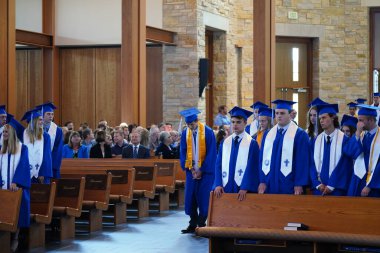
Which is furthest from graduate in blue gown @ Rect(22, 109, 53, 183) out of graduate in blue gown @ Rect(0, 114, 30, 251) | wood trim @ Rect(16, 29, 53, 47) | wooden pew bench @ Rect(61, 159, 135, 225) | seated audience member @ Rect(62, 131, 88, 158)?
wood trim @ Rect(16, 29, 53, 47)

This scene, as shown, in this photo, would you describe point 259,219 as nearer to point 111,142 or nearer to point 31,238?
point 31,238

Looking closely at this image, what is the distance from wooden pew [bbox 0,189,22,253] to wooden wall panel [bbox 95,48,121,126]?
1236 cm

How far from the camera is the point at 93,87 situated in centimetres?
2216

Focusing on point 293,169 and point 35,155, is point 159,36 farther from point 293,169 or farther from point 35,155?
point 293,169

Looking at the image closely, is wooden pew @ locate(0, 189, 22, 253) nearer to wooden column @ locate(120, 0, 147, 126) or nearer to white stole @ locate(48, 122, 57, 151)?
white stole @ locate(48, 122, 57, 151)

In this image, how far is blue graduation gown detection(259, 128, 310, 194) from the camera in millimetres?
8664

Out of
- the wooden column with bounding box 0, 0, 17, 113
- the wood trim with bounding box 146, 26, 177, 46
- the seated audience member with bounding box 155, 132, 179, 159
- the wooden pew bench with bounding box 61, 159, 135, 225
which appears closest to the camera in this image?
the wooden pew bench with bounding box 61, 159, 135, 225

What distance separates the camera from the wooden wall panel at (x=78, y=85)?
2217 cm

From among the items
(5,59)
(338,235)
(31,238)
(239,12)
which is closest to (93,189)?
(31,238)

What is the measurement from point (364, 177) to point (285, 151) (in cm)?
92

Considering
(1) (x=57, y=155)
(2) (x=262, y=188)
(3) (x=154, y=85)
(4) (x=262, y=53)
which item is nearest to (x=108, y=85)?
(3) (x=154, y=85)

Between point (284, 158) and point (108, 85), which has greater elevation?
point (108, 85)

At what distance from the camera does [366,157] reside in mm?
8367

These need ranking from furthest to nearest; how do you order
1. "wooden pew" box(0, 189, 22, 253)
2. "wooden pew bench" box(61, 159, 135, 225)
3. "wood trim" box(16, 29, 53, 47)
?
"wood trim" box(16, 29, 53, 47), "wooden pew bench" box(61, 159, 135, 225), "wooden pew" box(0, 189, 22, 253)
